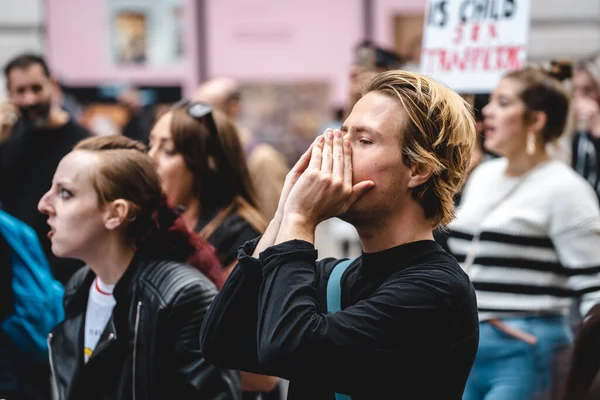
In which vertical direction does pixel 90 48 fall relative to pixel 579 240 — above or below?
below

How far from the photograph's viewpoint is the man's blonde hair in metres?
2.17

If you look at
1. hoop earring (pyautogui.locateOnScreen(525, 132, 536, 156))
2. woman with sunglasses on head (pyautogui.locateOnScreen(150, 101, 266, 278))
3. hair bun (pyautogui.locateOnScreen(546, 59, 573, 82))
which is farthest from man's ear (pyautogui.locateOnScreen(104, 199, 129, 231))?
hair bun (pyautogui.locateOnScreen(546, 59, 573, 82))

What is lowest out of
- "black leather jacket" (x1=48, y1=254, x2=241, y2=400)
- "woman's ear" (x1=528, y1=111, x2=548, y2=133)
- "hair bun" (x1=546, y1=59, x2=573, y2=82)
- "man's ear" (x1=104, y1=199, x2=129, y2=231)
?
"black leather jacket" (x1=48, y1=254, x2=241, y2=400)

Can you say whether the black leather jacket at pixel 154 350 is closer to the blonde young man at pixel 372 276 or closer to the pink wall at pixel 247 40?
the blonde young man at pixel 372 276

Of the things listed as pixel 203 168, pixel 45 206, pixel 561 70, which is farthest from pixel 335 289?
pixel 561 70

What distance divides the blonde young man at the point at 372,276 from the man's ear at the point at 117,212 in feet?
2.52

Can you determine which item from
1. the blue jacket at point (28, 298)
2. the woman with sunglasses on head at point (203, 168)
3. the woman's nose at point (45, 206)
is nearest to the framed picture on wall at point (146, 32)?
the woman with sunglasses on head at point (203, 168)

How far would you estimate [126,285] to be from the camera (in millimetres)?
2848

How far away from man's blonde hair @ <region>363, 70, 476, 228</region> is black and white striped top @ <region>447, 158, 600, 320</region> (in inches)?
52.3

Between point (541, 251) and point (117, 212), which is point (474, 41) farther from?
point (117, 212)

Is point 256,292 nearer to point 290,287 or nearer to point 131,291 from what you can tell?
point 290,287

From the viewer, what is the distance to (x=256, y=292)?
219 cm

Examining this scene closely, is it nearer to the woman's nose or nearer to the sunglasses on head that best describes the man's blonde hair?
the woman's nose

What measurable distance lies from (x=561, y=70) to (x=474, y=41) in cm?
61
